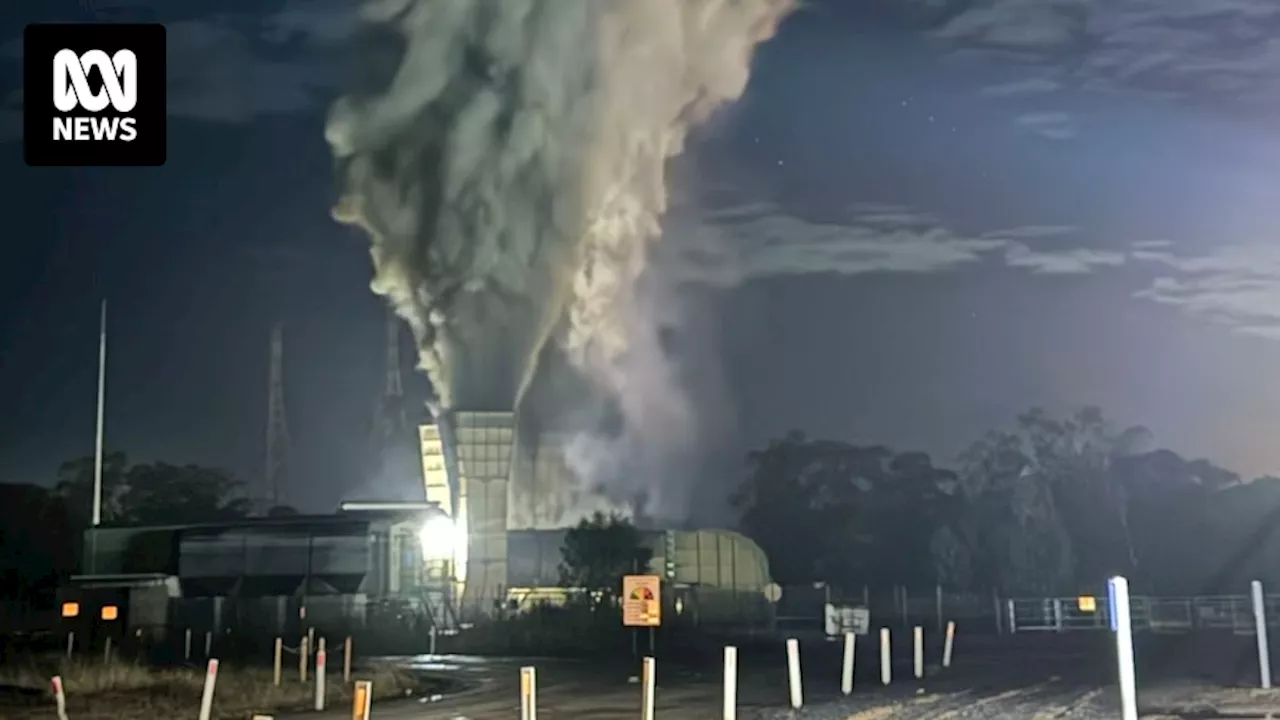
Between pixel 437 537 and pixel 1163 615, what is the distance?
24.1 m

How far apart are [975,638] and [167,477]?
1496 inches

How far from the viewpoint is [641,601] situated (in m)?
12.7

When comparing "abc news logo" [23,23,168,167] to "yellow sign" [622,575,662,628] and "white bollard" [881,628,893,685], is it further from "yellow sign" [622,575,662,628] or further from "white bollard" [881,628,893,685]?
"white bollard" [881,628,893,685]

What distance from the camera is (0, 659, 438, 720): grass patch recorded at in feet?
52.2

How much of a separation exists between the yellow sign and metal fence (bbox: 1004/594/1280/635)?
75.6 ft

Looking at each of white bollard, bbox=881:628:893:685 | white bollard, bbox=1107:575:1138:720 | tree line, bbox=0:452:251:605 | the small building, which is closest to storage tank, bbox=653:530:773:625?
the small building

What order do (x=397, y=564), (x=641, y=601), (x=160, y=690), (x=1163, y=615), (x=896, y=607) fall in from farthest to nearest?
(x=896, y=607) < (x=397, y=564) < (x=1163, y=615) < (x=160, y=690) < (x=641, y=601)

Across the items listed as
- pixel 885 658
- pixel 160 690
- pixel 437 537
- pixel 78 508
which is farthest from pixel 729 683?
pixel 78 508

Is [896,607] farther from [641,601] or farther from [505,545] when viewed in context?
[641,601]

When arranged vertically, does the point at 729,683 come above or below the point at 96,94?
below

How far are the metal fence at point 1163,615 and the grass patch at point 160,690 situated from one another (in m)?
19.7

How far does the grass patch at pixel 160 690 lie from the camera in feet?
52.2

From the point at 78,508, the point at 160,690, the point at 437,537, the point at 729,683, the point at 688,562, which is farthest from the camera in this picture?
the point at 78,508

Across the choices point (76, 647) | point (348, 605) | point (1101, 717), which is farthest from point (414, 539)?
point (1101, 717)
